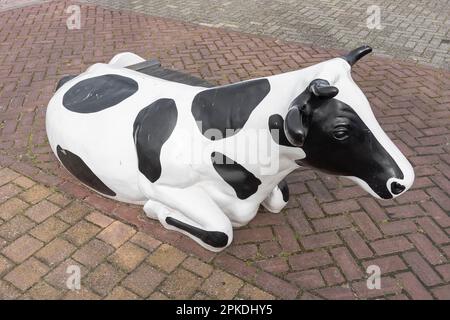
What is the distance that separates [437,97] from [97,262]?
187 inches

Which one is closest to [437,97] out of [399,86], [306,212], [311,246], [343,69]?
[399,86]

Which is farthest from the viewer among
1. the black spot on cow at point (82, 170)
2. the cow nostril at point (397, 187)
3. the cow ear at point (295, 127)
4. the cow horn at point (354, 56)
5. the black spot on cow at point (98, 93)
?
the black spot on cow at point (82, 170)

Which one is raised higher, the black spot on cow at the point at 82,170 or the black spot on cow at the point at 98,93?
the black spot on cow at the point at 98,93

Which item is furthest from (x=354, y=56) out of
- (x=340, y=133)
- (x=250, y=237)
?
(x=250, y=237)

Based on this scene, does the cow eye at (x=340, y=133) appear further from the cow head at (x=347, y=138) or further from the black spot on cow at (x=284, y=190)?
the black spot on cow at (x=284, y=190)

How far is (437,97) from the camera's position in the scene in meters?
5.46

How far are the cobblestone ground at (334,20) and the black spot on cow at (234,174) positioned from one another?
199 inches

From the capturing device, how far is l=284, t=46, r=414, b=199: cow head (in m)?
2.14

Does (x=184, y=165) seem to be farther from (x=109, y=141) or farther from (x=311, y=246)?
(x=311, y=246)

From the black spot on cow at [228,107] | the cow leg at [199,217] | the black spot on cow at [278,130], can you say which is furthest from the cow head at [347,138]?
the cow leg at [199,217]

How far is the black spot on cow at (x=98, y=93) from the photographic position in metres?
3.09

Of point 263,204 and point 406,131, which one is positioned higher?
point 263,204

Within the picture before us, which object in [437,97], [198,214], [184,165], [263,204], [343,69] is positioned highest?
[343,69]

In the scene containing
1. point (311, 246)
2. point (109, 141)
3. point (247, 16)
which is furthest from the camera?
point (247, 16)
